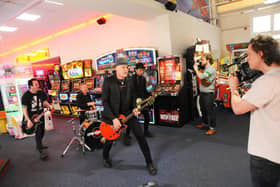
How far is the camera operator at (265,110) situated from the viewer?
3.40 ft

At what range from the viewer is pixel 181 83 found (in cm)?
411

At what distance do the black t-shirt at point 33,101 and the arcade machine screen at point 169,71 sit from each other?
2.60 m

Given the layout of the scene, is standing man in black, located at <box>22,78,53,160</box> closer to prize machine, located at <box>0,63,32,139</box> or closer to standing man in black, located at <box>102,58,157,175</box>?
standing man in black, located at <box>102,58,157,175</box>

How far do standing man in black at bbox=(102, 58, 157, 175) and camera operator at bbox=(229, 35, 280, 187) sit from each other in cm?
145

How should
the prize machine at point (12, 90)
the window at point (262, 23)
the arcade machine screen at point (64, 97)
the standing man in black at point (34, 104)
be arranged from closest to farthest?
the standing man in black at point (34, 104)
the prize machine at point (12, 90)
the arcade machine screen at point (64, 97)
the window at point (262, 23)

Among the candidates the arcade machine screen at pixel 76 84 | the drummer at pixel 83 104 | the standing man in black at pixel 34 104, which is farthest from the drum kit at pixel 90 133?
the arcade machine screen at pixel 76 84

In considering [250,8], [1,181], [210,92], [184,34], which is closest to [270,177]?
[210,92]

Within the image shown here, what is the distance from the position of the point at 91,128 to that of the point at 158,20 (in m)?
3.01

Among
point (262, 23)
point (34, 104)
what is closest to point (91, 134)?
point (34, 104)

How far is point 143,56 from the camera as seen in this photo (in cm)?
465

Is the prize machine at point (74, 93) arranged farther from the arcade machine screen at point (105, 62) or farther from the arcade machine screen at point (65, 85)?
the arcade machine screen at point (105, 62)

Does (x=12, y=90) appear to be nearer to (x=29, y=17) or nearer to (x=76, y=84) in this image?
(x=76, y=84)

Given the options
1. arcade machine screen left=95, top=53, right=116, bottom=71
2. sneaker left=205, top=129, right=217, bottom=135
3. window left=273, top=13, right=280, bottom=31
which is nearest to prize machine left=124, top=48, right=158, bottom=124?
arcade machine screen left=95, top=53, right=116, bottom=71

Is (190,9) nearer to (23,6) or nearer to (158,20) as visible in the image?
(158,20)
